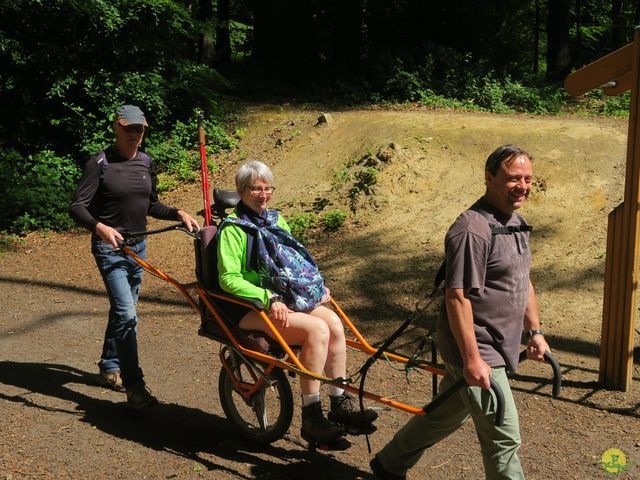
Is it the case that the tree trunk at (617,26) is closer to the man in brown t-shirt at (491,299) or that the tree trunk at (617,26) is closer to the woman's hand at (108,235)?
the woman's hand at (108,235)

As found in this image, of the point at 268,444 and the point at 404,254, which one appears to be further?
the point at 404,254

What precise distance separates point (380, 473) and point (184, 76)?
36.3ft

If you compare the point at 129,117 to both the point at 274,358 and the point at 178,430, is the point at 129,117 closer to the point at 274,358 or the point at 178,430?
the point at 274,358

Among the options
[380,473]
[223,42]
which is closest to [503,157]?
[380,473]

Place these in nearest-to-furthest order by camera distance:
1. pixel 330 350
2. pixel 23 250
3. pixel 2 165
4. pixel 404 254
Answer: pixel 330 350
pixel 404 254
pixel 23 250
pixel 2 165

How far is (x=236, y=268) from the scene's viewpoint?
4438mm

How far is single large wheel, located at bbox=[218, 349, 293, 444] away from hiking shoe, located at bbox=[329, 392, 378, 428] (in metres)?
0.29

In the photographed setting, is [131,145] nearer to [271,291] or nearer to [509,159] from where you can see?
[271,291]

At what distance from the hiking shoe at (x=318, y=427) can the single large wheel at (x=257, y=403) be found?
0.21 metres

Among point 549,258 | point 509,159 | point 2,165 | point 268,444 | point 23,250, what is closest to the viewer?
point 509,159

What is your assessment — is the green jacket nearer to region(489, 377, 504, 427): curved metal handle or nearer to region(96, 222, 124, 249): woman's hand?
region(96, 222, 124, 249): woman's hand

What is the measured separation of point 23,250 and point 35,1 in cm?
439

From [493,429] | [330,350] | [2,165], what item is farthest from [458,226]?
[2,165]

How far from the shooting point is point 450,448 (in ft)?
15.8
